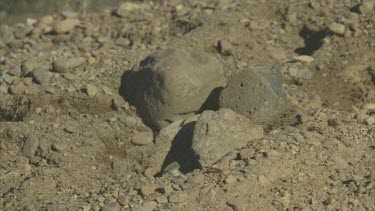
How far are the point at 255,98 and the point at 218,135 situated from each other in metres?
0.51

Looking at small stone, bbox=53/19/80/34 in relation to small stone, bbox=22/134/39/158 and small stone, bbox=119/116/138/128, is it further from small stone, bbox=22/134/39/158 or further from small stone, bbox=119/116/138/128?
small stone, bbox=22/134/39/158

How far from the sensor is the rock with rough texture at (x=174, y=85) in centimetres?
551

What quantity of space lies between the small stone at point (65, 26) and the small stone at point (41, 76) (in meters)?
1.20

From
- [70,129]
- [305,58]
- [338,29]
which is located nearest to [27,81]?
[70,129]

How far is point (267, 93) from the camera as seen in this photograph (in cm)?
539

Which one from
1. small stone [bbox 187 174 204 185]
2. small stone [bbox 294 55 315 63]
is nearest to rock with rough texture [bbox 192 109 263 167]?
small stone [bbox 187 174 204 185]

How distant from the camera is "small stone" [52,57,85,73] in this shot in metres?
6.12

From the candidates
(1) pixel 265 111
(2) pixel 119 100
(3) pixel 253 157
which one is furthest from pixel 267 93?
(2) pixel 119 100

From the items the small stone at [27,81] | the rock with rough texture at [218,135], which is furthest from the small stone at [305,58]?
the small stone at [27,81]

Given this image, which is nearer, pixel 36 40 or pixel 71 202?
pixel 71 202

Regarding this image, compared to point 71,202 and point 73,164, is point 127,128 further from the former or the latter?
point 71,202

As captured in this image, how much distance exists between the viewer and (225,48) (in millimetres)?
6246

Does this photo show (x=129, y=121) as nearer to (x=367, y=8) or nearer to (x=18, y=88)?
(x=18, y=88)

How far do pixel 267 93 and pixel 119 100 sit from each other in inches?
44.5
